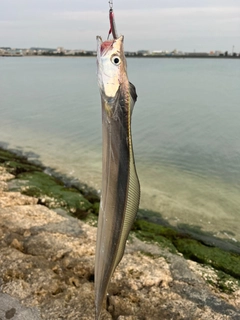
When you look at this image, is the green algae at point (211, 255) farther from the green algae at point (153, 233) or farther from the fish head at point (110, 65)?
the fish head at point (110, 65)

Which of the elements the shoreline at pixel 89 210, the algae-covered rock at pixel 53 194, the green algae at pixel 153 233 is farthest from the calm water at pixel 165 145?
the algae-covered rock at pixel 53 194

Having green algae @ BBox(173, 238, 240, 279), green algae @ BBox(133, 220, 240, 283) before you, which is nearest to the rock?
green algae @ BBox(133, 220, 240, 283)

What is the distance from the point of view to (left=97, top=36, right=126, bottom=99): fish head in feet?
7.55

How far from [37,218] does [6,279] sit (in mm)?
2579

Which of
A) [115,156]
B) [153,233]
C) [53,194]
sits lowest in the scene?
[153,233]

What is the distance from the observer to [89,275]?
18.4 ft

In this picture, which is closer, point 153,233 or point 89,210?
point 153,233

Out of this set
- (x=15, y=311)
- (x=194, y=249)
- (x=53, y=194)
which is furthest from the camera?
(x=53, y=194)

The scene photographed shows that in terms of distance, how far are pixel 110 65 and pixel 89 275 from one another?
421 cm

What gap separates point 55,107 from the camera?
3297 centimetres

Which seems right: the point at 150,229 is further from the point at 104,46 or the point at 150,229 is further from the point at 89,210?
the point at 104,46

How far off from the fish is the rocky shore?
2.15 meters

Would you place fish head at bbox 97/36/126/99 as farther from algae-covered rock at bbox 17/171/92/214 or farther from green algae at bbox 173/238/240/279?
algae-covered rock at bbox 17/171/92/214

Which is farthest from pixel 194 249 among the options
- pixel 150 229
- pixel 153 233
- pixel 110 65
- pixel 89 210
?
pixel 110 65
